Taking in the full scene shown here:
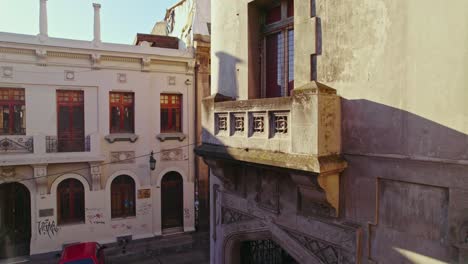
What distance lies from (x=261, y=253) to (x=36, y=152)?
11.4m

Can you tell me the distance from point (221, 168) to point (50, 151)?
11.1 metres

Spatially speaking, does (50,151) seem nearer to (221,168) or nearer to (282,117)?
(221,168)

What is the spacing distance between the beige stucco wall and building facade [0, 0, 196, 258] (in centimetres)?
4

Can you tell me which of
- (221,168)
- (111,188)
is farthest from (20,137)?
(221,168)

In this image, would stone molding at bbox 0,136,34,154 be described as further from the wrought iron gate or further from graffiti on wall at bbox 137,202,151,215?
the wrought iron gate

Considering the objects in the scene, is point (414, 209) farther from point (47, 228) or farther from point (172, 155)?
point (47, 228)

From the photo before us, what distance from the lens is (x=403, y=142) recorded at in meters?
4.05

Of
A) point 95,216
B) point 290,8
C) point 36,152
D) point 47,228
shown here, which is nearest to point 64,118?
point 36,152

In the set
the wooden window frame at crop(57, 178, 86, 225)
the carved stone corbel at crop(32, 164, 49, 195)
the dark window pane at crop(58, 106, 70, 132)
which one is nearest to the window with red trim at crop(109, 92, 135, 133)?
the dark window pane at crop(58, 106, 70, 132)

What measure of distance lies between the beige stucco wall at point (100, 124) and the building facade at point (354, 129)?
418 inches

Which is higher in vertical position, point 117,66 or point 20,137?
point 117,66

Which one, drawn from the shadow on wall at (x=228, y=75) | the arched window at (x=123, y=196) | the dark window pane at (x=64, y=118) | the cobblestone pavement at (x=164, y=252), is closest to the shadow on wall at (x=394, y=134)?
the shadow on wall at (x=228, y=75)

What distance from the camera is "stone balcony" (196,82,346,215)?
4461 millimetres

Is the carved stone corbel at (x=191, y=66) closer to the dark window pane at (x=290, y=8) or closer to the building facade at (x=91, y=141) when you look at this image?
the building facade at (x=91, y=141)
